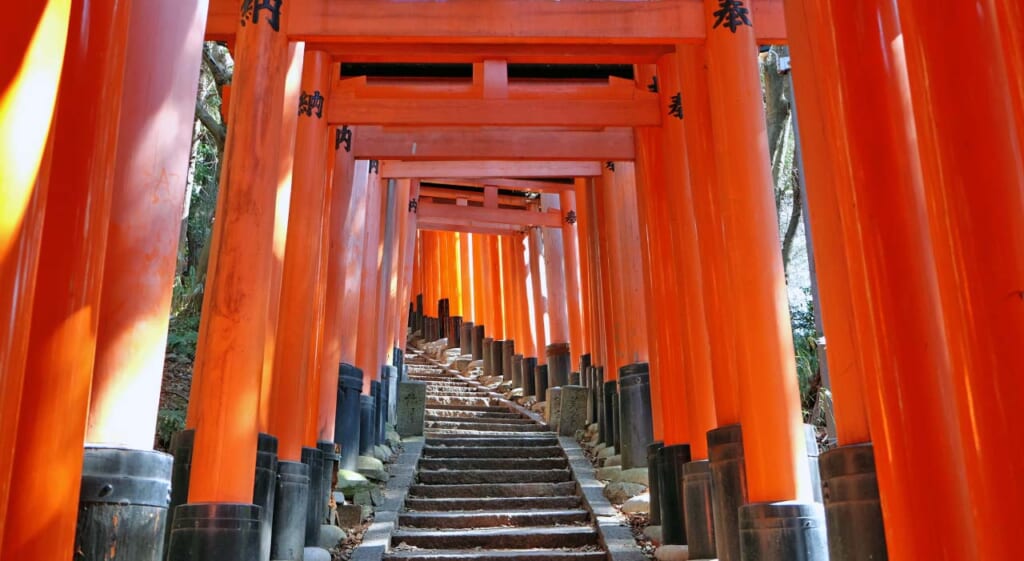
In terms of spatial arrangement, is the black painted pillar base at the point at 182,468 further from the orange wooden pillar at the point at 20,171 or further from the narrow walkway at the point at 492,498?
the orange wooden pillar at the point at 20,171

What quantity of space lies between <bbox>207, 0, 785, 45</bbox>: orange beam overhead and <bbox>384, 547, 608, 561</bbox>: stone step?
407 cm

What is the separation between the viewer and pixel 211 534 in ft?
16.8

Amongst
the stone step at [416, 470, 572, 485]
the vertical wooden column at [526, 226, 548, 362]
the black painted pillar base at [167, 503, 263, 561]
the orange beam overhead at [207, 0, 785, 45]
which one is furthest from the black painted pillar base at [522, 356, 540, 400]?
the black painted pillar base at [167, 503, 263, 561]

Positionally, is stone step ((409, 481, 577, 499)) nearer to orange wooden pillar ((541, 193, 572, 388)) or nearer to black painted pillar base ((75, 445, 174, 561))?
orange wooden pillar ((541, 193, 572, 388))

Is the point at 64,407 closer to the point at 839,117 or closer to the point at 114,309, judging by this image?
the point at 114,309

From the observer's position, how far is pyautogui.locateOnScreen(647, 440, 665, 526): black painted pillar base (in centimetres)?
779

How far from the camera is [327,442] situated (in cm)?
870

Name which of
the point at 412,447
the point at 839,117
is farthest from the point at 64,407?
the point at 412,447

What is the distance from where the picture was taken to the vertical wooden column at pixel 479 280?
68.3 feet

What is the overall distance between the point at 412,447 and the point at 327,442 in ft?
10.0

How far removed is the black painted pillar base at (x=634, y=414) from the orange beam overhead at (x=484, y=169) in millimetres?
2701

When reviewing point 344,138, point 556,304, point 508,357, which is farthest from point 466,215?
point 344,138

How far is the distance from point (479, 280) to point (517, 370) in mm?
4487

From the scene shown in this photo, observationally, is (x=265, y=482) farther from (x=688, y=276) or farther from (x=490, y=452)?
(x=490, y=452)
